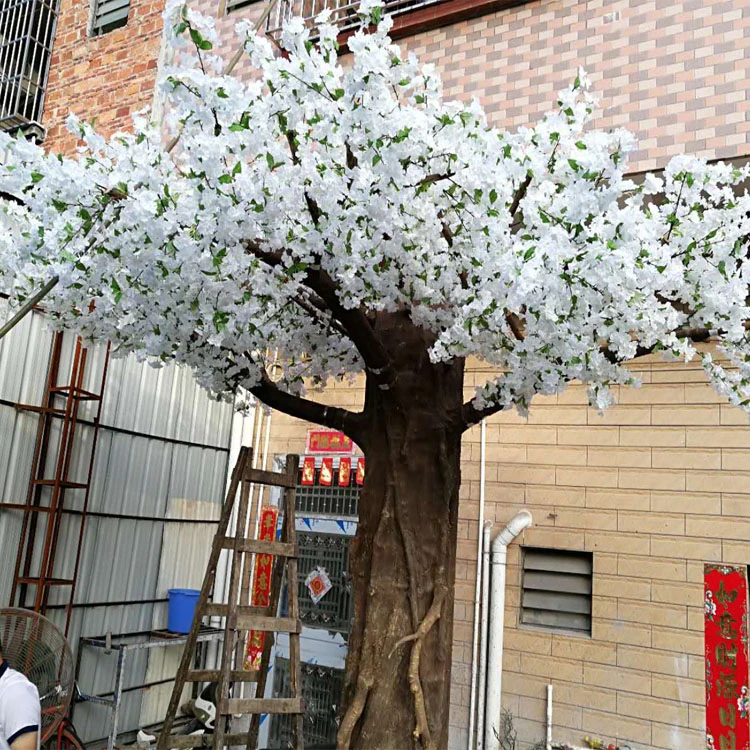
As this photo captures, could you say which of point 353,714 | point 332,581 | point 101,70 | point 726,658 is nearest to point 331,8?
point 101,70

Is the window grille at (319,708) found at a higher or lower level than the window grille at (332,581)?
lower

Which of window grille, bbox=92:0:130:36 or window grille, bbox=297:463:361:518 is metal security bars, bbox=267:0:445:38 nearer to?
window grille, bbox=92:0:130:36

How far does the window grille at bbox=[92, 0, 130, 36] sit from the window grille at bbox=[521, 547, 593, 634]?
8.82m

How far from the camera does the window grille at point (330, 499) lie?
9117 mm

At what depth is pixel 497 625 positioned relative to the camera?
25.4ft

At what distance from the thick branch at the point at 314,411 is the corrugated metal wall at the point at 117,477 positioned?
3264 millimetres

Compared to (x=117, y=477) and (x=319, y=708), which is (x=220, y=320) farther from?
(x=319, y=708)

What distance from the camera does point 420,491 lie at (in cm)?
512

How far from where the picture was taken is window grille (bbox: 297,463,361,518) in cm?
912

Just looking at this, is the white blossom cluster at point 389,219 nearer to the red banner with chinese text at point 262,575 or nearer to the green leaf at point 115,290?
the green leaf at point 115,290

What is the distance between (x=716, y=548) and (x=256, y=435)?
Answer: 5509 mm

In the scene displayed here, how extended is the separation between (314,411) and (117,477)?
4052 mm

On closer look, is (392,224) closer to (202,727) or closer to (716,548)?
(716,548)

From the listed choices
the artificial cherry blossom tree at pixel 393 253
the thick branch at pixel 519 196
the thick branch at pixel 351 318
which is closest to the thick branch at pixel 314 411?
the artificial cherry blossom tree at pixel 393 253
